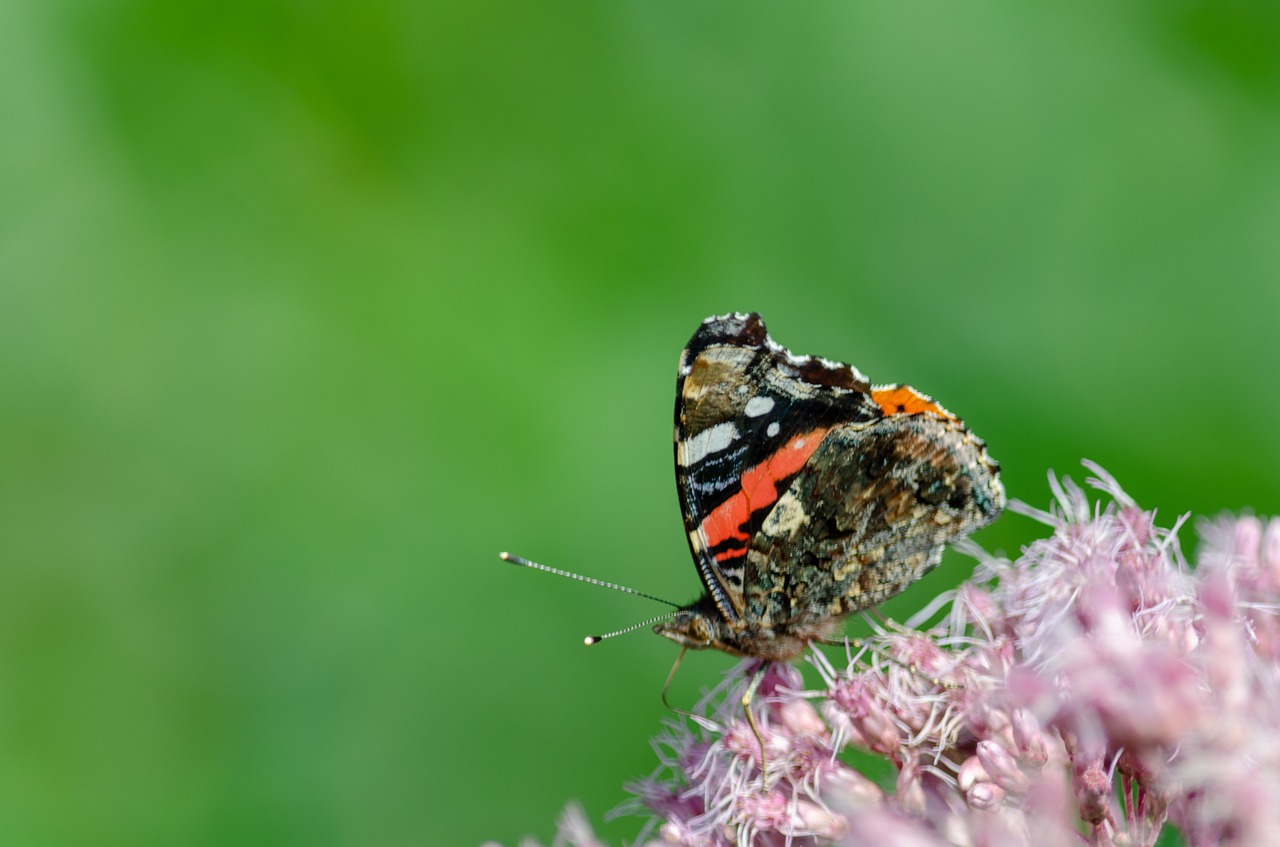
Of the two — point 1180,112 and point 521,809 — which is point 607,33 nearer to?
point 1180,112

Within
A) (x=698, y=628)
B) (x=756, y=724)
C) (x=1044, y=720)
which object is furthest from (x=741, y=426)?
(x=1044, y=720)

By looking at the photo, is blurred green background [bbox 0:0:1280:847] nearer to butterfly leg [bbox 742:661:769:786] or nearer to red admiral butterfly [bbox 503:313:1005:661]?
red admiral butterfly [bbox 503:313:1005:661]

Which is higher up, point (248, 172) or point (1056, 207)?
point (248, 172)

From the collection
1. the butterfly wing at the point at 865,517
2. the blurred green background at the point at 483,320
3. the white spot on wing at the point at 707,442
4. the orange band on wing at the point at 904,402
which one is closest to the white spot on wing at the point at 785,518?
the butterfly wing at the point at 865,517

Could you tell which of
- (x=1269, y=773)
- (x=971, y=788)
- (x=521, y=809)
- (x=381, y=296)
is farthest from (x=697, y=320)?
(x=1269, y=773)

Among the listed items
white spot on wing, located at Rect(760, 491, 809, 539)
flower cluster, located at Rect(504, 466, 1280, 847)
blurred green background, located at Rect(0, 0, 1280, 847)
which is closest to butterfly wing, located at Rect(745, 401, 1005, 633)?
white spot on wing, located at Rect(760, 491, 809, 539)

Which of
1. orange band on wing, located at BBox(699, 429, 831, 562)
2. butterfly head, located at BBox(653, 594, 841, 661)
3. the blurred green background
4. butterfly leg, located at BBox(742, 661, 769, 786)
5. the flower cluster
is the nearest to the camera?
the flower cluster

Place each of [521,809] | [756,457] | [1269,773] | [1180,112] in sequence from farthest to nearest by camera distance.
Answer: [1180,112] < [521,809] < [756,457] < [1269,773]
